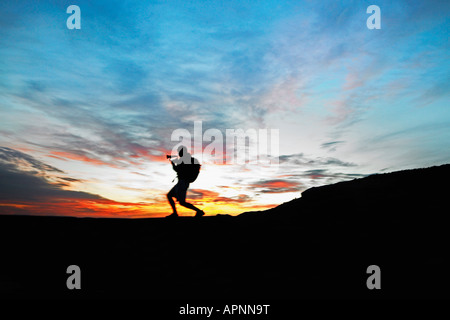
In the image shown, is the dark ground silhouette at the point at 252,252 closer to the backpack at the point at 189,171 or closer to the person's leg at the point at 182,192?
the person's leg at the point at 182,192

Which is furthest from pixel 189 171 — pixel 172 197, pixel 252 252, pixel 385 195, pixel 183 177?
pixel 385 195

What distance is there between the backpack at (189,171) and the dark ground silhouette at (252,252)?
1.16 m

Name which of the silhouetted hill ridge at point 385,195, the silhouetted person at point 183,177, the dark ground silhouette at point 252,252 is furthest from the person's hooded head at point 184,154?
the silhouetted hill ridge at point 385,195

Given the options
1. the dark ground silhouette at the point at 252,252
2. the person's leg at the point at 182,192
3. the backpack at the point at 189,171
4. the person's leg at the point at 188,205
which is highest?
the backpack at the point at 189,171

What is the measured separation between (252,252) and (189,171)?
114 inches

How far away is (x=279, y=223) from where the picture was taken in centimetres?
781

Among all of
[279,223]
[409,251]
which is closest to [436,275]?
[409,251]

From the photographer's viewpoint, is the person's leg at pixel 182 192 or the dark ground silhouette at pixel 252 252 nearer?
the dark ground silhouette at pixel 252 252

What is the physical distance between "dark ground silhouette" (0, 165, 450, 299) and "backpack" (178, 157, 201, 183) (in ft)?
3.81

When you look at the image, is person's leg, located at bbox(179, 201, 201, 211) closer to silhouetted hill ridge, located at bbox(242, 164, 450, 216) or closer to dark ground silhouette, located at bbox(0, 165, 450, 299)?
dark ground silhouette, located at bbox(0, 165, 450, 299)

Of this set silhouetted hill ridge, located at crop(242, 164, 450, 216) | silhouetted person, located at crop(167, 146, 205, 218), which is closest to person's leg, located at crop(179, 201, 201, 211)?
silhouetted person, located at crop(167, 146, 205, 218)

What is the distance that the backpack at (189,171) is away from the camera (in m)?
7.80

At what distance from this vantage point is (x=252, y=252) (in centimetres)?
616
